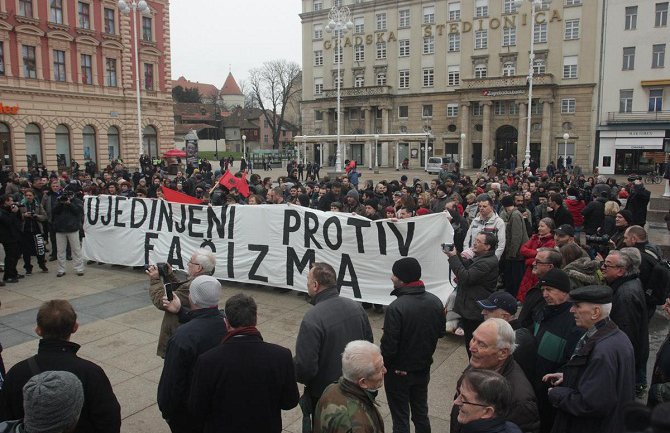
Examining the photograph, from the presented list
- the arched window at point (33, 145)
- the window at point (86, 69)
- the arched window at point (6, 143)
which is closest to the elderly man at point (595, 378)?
the arched window at point (6, 143)

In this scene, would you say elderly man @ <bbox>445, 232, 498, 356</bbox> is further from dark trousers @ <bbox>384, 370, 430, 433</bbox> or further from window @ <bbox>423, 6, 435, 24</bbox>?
window @ <bbox>423, 6, 435, 24</bbox>

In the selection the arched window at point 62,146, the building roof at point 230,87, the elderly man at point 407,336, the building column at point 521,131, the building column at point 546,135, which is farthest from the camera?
the building roof at point 230,87

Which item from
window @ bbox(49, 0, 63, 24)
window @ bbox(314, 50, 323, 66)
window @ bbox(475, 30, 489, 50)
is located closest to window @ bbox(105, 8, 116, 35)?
window @ bbox(49, 0, 63, 24)

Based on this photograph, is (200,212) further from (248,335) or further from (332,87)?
(332,87)

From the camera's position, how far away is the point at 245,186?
13.2 metres

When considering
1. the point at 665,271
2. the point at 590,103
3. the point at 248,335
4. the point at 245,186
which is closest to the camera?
the point at 248,335

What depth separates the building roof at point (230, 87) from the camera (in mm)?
134750

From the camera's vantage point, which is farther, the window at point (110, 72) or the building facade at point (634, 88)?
the building facade at point (634, 88)

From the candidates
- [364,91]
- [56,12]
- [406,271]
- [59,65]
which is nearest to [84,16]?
[56,12]

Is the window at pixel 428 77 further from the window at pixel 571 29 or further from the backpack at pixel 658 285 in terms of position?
the backpack at pixel 658 285

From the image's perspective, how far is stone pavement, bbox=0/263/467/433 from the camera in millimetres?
5582

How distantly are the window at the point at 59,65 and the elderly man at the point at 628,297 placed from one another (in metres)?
42.5

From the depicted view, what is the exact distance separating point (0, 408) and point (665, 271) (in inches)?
250

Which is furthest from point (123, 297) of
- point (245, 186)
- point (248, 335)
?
point (248, 335)
